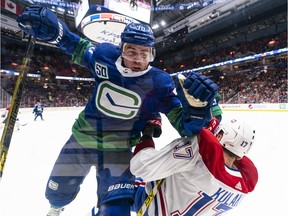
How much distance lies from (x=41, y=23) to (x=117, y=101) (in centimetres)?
50

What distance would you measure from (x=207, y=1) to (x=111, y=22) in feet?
23.9

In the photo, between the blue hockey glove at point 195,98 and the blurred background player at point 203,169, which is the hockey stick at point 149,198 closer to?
the blurred background player at point 203,169

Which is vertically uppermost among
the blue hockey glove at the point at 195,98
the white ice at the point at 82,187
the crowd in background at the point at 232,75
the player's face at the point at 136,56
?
the crowd in background at the point at 232,75

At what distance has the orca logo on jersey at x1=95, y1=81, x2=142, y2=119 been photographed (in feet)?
3.20

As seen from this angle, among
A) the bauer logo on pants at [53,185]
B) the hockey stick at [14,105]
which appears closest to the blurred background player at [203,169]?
the bauer logo on pants at [53,185]

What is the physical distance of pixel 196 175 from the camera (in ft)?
2.73

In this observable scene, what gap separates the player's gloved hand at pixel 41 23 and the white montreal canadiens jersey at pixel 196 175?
68 cm

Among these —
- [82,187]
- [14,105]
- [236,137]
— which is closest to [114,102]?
[236,137]

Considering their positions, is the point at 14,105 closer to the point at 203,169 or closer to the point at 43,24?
the point at 43,24

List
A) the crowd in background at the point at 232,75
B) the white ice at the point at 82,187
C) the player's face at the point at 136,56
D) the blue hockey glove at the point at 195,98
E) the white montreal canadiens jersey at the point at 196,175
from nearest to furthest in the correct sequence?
the blue hockey glove at the point at 195,98 → the white montreal canadiens jersey at the point at 196,175 → the player's face at the point at 136,56 → the white ice at the point at 82,187 → the crowd in background at the point at 232,75

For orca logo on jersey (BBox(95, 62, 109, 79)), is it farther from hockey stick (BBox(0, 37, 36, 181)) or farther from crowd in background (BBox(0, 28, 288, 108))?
crowd in background (BBox(0, 28, 288, 108))

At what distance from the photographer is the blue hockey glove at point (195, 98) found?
0.68 metres

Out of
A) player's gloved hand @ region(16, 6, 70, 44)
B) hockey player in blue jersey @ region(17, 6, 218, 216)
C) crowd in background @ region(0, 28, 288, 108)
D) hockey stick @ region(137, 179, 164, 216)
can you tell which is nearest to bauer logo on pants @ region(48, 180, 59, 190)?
hockey player in blue jersey @ region(17, 6, 218, 216)

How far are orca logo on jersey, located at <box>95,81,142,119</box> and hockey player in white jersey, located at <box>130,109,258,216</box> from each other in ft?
0.55
